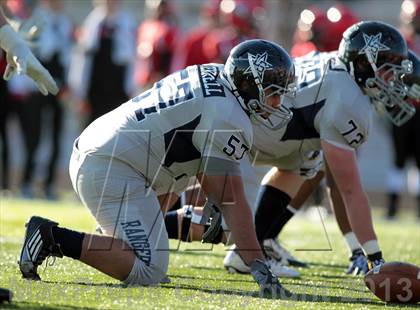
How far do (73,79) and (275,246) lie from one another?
5771mm

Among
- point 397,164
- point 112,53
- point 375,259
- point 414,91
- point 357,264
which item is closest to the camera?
point 375,259

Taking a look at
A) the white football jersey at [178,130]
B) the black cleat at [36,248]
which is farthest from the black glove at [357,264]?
the black cleat at [36,248]

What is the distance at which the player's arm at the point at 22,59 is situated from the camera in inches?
190

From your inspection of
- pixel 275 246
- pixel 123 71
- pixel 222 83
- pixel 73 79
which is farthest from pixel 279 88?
pixel 73 79

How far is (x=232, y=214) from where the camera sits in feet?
14.1

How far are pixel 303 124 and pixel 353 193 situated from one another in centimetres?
50

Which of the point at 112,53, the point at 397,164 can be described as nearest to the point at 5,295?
the point at 112,53

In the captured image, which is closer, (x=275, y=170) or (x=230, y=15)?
(x=275, y=170)

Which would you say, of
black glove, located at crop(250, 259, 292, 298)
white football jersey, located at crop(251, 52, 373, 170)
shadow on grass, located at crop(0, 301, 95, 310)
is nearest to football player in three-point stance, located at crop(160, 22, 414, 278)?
white football jersey, located at crop(251, 52, 373, 170)

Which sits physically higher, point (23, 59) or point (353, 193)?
point (23, 59)

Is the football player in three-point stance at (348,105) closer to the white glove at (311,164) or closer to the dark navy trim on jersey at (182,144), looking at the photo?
the white glove at (311,164)

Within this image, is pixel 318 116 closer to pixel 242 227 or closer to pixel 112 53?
pixel 242 227

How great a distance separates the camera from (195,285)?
15.1 feet

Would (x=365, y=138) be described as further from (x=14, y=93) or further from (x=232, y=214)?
(x=14, y=93)
